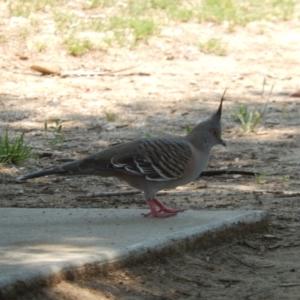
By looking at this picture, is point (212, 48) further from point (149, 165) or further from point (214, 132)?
point (149, 165)

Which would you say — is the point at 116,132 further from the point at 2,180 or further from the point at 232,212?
the point at 232,212

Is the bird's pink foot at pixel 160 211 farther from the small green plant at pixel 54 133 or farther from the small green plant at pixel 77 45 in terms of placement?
Answer: the small green plant at pixel 77 45

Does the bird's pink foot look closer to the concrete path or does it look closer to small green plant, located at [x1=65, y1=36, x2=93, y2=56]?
the concrete path

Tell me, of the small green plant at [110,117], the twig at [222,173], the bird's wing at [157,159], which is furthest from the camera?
the small green plant at [110,117]

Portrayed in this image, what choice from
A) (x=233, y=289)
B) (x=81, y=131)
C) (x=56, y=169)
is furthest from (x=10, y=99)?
(x=233, y=289)

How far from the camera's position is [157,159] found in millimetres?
5043

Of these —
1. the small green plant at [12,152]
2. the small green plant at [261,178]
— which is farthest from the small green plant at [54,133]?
the small green plant at [261,178]

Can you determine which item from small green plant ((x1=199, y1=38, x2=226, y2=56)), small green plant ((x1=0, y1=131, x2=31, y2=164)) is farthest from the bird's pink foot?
small green plant ((x1=199, y1=38, x2=226, y2=56))

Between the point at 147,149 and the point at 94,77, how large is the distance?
5.33 m

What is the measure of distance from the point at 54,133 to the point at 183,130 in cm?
137

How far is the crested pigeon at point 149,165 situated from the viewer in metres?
4.96

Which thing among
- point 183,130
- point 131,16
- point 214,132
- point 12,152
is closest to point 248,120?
point 183,130

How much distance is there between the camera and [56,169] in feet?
16.3

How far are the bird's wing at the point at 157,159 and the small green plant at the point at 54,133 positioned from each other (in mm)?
2798
